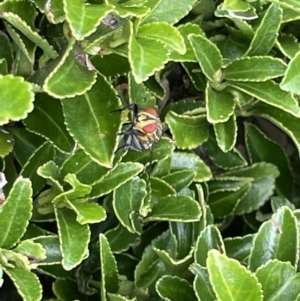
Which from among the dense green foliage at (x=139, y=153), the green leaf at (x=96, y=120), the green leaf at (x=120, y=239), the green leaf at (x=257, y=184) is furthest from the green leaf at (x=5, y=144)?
the green leaf at (x=257, y=184)

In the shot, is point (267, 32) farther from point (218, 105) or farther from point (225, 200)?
point (225, 200)

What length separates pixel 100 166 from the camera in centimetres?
91

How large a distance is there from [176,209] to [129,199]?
0.08m

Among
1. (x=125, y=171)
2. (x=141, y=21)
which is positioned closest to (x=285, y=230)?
(x=125, y=171)

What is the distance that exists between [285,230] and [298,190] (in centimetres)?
38

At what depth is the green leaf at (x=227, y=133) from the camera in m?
1.04

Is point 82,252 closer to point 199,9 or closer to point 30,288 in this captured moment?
point 30,288

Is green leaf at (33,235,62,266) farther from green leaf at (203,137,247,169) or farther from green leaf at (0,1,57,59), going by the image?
green leaf at (203,137,247,169)

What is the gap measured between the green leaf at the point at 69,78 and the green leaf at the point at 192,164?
1.01 feet

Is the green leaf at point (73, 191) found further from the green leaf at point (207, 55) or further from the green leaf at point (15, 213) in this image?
the green leaf at point (207, 55)

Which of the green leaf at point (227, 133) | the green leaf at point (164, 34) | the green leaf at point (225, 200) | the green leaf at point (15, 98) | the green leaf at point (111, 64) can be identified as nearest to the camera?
the green leaf at point (15, 98)

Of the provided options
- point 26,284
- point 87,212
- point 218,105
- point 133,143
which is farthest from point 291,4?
point 26,284

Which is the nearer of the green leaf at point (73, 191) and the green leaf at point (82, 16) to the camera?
the green leaf at point (82, 16)

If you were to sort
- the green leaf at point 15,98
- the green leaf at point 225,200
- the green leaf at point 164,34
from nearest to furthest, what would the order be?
1. the green leaf at point 15,98
2. the green leaf at point 164,34
3. the green leaf at point 225,200
